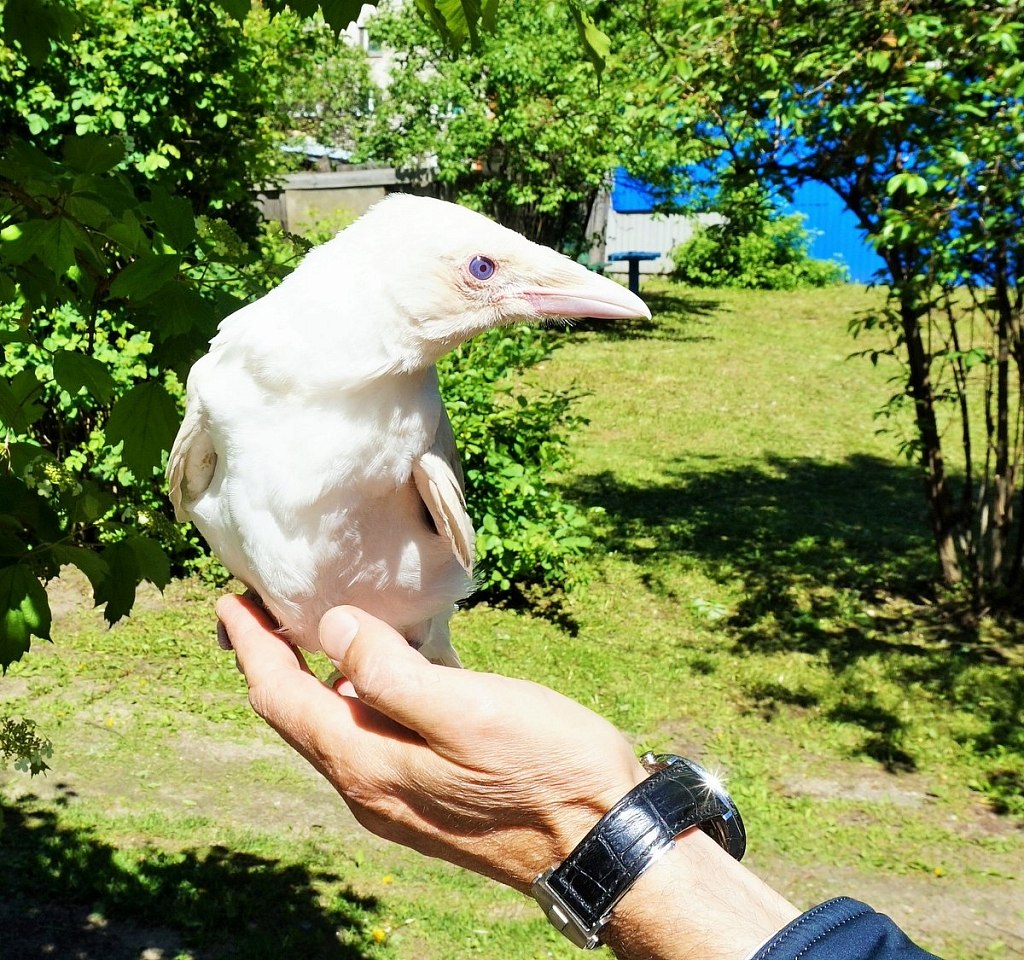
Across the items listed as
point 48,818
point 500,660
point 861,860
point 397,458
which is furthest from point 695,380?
point 397,458

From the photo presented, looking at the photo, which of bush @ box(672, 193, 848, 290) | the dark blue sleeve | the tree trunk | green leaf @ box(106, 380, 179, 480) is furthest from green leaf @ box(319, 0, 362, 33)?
bush @ box(672, 193, 848, 290)

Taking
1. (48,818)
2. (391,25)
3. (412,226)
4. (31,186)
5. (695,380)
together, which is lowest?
(48,818)

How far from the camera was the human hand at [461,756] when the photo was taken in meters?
1.87

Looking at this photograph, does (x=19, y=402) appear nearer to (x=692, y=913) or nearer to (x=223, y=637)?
(x=223, y=637)

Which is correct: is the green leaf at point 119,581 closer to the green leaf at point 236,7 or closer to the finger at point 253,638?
the finger at point 253,638

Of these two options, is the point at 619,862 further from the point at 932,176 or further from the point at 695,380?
the point at 695,380

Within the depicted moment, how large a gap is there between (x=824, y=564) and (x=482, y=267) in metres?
7.54

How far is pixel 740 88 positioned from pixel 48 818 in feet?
20.5

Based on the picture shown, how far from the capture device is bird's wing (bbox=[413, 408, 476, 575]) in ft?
8.07

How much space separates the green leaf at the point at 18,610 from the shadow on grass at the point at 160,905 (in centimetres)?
285

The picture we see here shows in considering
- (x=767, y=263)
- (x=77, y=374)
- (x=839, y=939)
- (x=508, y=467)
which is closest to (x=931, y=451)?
(x=508, y=467)

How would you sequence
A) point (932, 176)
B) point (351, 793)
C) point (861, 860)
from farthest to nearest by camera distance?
point (932, 176)
point (861, 860)
point (351, 793)

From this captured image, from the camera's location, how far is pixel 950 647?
25.0 feet

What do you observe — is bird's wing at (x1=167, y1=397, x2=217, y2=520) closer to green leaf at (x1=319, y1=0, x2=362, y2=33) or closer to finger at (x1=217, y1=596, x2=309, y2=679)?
finger at (x1=217, y1=596, x2=309, y2=679)
